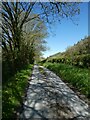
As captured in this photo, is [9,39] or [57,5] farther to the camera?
[9,39]

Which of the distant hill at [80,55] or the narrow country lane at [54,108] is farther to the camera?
the distant hill at [80,55]

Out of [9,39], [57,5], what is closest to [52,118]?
[57,5]

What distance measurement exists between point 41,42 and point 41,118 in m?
Answer: 54.0

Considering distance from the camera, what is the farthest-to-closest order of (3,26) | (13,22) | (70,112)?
(3,26), (13,22), (70,112)

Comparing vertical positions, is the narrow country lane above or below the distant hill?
below

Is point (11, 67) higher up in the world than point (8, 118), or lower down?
higher up

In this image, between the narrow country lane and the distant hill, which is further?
the distant hill

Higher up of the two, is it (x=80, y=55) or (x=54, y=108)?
(x=80, y=55)

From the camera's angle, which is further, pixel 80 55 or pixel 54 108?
pixel 80 55

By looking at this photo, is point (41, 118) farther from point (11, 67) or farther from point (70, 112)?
point (11, 67)

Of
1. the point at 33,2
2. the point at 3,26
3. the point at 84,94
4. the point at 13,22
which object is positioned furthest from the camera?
the point at 3,26

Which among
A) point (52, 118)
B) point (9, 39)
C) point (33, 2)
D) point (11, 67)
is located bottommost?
point (52, 118)

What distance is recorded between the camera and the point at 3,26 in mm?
30078

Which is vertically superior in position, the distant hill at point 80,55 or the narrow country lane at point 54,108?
the distant hill at point 80,55
